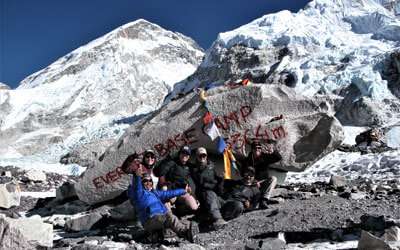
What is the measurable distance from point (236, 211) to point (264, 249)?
1.97 m

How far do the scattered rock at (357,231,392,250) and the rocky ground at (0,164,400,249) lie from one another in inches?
22.1

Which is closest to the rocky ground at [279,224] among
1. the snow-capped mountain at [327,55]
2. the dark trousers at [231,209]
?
the dark trousers at [231,209]

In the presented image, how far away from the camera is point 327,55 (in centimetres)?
5922

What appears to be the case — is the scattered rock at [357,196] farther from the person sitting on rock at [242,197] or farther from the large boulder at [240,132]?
the person sitting on rock at [242,197]

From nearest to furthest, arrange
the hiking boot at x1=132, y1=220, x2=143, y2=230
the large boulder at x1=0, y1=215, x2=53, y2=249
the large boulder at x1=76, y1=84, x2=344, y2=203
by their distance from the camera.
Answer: the large boulder at x1=0, y1=215, x2=53, y2=249 < the hiking boot at x1=132, y1=220, x2=143, y2=230 < the large boulder at x1=76, y1=84, x2=344, y2=203

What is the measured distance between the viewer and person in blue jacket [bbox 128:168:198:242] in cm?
619

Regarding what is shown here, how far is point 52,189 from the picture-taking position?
14.7m

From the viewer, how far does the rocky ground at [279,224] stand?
5895 mm

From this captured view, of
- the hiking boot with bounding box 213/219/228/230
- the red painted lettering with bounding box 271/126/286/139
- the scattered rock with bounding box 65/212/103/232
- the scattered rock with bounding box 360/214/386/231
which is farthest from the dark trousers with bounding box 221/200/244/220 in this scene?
the red painted lettering with bounding box 271/126/286/139

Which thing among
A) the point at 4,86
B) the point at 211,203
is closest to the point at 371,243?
the point at 211,203

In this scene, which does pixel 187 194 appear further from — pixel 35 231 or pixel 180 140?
pixel 180 140

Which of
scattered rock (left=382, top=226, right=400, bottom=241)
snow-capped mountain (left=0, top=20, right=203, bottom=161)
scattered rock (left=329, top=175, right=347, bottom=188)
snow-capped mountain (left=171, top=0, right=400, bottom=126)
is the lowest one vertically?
scattered rock (left=382, top=226, right=400, bottom=241)

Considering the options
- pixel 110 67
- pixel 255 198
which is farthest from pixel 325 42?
pixel 110 67

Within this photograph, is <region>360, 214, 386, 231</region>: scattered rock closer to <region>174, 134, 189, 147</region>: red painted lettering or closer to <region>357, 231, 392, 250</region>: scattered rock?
<region>357, 231, 392, 250</region>: scattered rock
